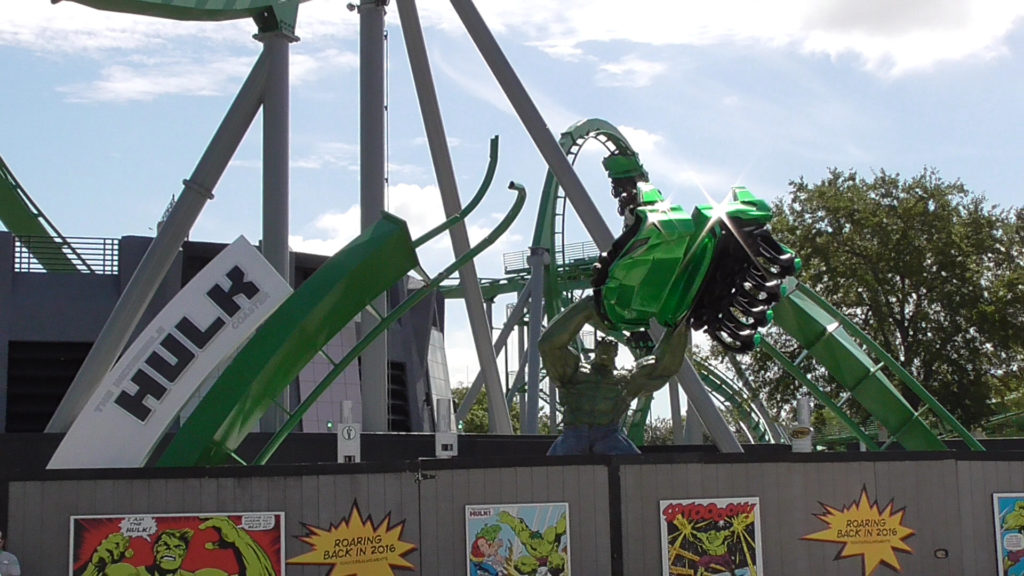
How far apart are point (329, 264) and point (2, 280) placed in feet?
52.9

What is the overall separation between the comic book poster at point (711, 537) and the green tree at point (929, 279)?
23.3 metres

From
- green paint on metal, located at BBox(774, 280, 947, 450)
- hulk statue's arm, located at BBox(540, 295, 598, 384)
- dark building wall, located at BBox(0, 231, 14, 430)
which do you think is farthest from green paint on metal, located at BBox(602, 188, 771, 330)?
dark building wall, located at BBox(0, 231, 14, 430)

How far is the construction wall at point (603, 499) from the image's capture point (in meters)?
8.70

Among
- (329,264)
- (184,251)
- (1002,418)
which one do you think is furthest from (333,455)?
(1002,418)

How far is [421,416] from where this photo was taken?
2986 centimetres

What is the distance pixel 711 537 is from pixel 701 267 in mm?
2218

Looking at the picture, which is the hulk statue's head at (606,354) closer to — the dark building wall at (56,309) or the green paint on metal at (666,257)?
the green paint on metal at (666,257)

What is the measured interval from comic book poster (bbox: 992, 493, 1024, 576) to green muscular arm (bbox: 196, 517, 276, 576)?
21.1 feet

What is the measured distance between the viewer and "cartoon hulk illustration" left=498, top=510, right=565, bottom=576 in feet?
30.2

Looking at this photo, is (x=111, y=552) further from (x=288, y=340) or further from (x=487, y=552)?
(x=487, y=552)

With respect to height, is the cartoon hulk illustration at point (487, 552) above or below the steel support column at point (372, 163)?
below

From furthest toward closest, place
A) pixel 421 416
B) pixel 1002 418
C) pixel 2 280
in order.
→ pixel 1002 418
pixel 421 416
pixel 2 280

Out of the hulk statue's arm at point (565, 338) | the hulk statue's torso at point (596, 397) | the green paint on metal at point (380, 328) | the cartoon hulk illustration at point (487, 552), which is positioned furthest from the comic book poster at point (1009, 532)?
the green paint on metal at point (380, 328)

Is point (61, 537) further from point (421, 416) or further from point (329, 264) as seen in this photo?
point (421, 416)
